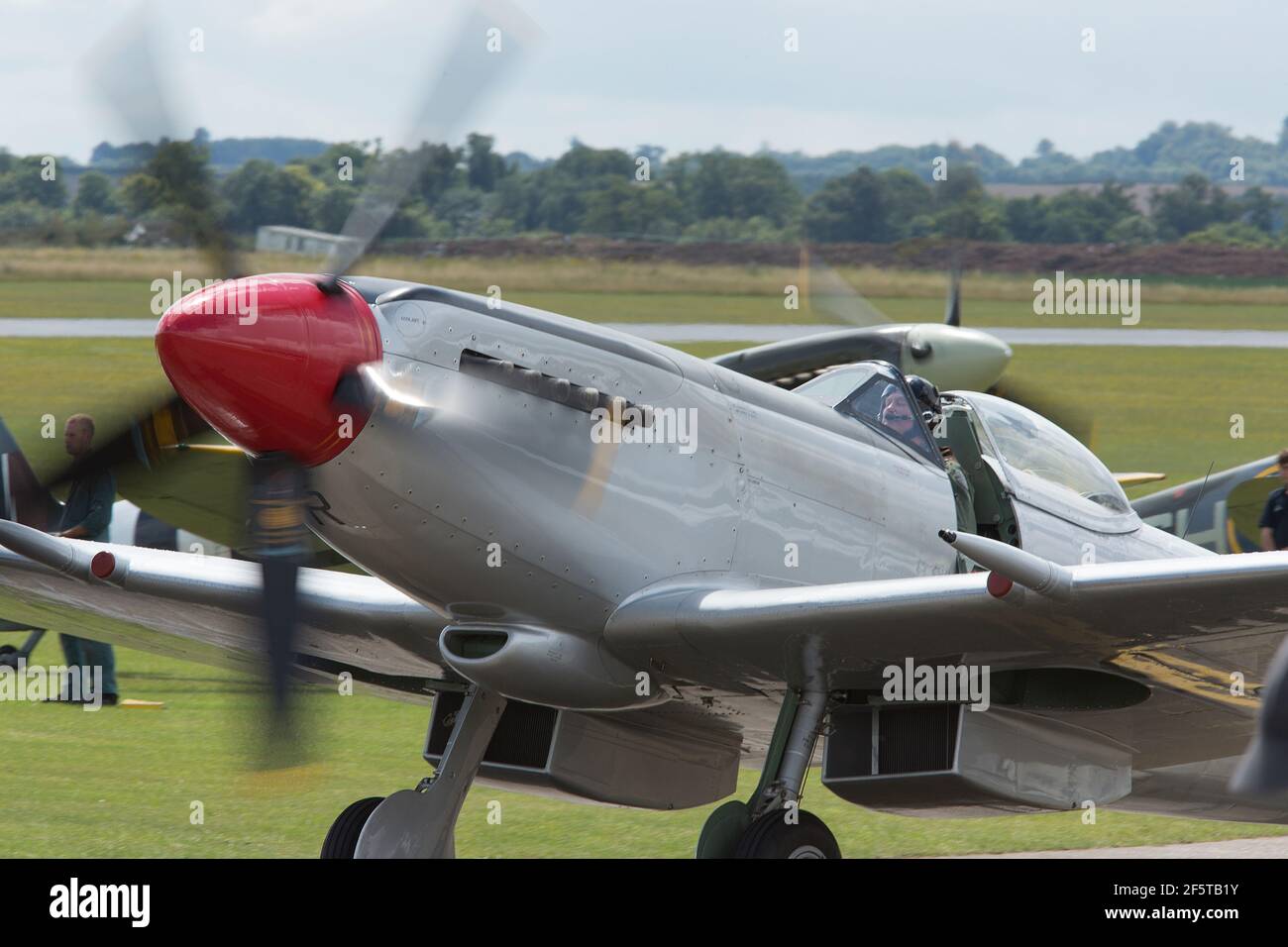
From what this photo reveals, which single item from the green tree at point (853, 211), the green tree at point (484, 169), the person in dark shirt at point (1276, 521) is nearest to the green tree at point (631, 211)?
the green tree at point (484, 169)

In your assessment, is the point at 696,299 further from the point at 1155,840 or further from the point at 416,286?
the point at 416,286

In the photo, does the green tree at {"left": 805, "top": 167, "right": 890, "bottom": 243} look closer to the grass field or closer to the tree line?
the tree line

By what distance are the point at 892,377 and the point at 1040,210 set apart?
124 ft

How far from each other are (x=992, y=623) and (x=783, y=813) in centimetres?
119

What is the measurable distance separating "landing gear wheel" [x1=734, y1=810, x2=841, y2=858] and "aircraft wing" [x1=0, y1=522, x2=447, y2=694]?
1556mm

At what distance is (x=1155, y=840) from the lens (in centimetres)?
988

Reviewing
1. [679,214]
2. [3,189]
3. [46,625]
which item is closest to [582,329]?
[46,625]

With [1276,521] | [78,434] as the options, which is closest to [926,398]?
[78,434]

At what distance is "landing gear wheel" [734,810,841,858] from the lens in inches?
259

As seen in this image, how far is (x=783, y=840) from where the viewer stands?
6.62m

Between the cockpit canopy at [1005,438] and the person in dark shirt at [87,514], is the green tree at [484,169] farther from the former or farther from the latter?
the cockpit canopy at [1005,438]

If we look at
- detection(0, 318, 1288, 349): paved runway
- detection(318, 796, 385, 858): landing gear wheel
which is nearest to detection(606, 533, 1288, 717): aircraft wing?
detection(318, 796, 385, 858): landing gear wheel

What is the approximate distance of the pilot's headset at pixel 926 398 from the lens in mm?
7480

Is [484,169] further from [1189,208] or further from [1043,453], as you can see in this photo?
[1043,453]
